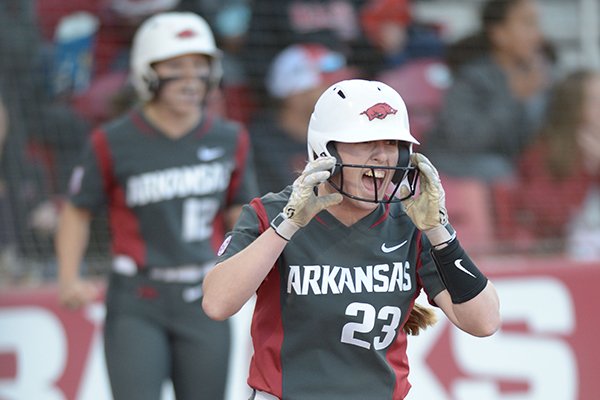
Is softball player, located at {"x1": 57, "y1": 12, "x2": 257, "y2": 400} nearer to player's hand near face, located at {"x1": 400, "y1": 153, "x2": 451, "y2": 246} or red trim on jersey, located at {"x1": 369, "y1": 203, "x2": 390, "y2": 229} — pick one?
red trim on jersey, located at {"x1": 369, "y1": 203, "x2": 390, "y2": 229}

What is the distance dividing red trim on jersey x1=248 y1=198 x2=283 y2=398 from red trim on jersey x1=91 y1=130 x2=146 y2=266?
179 centimetres

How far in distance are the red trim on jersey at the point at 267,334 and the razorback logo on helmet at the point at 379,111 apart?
43 centimetres

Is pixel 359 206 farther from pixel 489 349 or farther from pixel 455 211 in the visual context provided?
pixel 455 211

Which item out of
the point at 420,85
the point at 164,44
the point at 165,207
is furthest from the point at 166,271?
the point at 420,85

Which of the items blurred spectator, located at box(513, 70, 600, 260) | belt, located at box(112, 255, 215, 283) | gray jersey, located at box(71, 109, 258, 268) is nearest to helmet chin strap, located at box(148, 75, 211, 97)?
gray jersey, located at box(71, 109, 258, 268)

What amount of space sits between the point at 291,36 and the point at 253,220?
4.92 m

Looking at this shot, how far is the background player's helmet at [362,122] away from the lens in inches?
130

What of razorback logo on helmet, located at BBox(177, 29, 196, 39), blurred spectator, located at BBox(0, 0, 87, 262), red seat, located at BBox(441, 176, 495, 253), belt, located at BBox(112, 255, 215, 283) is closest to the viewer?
belt, located at BBox(112, 255, 215, 283)

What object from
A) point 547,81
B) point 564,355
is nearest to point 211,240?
point 564,355

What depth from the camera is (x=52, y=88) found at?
24.7 ft

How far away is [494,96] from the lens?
838 centimetres

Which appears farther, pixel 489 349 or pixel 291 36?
pixel 291 36

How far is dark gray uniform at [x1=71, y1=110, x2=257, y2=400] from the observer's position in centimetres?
505

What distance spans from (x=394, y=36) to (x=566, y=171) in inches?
62.5
